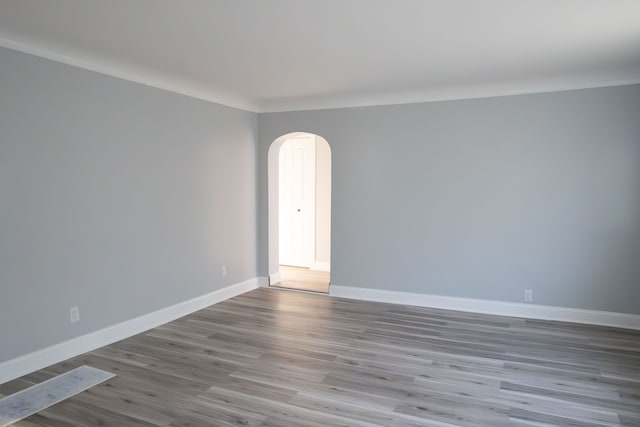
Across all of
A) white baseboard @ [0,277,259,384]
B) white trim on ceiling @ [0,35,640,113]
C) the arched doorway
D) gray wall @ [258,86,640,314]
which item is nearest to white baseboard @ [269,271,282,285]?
the arched doorway

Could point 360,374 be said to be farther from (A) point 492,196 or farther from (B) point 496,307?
(A) point 492,196

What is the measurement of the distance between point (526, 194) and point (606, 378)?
6.50 feet

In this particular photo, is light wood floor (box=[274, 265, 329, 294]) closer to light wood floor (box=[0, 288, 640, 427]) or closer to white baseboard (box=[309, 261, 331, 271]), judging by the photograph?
white baseboard (box=[309, 261, 331, 271])

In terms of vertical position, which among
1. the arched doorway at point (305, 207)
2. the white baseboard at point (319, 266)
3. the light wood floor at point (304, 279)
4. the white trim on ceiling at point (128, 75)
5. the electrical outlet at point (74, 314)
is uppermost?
the white trim on ceiling at point (128, 75)

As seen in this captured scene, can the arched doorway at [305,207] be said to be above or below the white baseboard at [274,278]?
above

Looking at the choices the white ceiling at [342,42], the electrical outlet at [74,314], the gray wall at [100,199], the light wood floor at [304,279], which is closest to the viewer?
the white ceiling at [342,42]

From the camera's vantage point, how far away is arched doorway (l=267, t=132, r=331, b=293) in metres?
7.29

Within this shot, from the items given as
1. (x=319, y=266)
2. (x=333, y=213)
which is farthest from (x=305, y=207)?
(x=333, y=213)

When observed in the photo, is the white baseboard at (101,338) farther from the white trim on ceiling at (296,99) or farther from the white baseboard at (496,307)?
the white trim on ceiling at (296,99)

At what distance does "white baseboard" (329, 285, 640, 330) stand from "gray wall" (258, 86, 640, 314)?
0.24 ft

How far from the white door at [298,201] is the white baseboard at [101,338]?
230 centimetres

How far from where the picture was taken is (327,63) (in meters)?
3.83

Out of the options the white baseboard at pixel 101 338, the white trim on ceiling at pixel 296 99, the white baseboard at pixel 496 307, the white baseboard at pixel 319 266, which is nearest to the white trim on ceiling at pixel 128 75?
the white trim on ceiling at pixel 296 99

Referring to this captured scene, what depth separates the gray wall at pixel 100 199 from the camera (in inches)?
124
